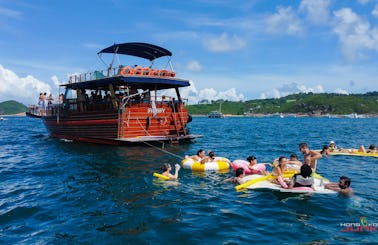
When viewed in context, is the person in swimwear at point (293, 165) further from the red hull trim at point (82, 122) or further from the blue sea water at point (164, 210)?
the red hull trim at point (82, 122)

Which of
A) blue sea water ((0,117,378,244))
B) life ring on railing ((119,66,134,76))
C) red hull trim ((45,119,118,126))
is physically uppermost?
life ring on railing ((119,66,134,76))

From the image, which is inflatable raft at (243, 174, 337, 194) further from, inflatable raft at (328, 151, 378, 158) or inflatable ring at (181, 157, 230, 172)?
inflatable raft at (328, 151, 378, 158)

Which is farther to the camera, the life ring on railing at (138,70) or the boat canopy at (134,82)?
the life ring on railing at (138,70)

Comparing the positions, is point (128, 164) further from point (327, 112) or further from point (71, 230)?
point (327, 112)

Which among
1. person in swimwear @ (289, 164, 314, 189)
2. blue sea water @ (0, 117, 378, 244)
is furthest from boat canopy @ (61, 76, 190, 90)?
person in swimwear @ (289, 164, 314, 189)

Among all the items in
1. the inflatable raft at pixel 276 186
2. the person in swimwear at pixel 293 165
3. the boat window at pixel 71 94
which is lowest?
the inflatable raft at pixel 276 186

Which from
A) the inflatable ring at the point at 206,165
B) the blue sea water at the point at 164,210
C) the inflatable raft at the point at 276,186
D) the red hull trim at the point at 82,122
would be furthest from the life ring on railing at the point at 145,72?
the inflatable raft at the point at 276,186

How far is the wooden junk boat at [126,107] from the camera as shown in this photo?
24.8m

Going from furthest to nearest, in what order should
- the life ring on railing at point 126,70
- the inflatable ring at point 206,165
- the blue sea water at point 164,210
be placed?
1. the life ring on railing at point 126,70
2. the inflatable ring at point 206,165
3. the blue sea water at point 164,210

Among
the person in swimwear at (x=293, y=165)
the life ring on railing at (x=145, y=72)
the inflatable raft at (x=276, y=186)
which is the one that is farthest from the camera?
the life ring on railing at (x=145, y=72)

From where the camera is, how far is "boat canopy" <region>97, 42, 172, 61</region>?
88.1 feet

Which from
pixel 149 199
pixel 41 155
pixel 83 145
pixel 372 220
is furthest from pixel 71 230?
pixel 83 145

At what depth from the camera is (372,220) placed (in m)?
9.04

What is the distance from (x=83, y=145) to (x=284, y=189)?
65.9 ft
